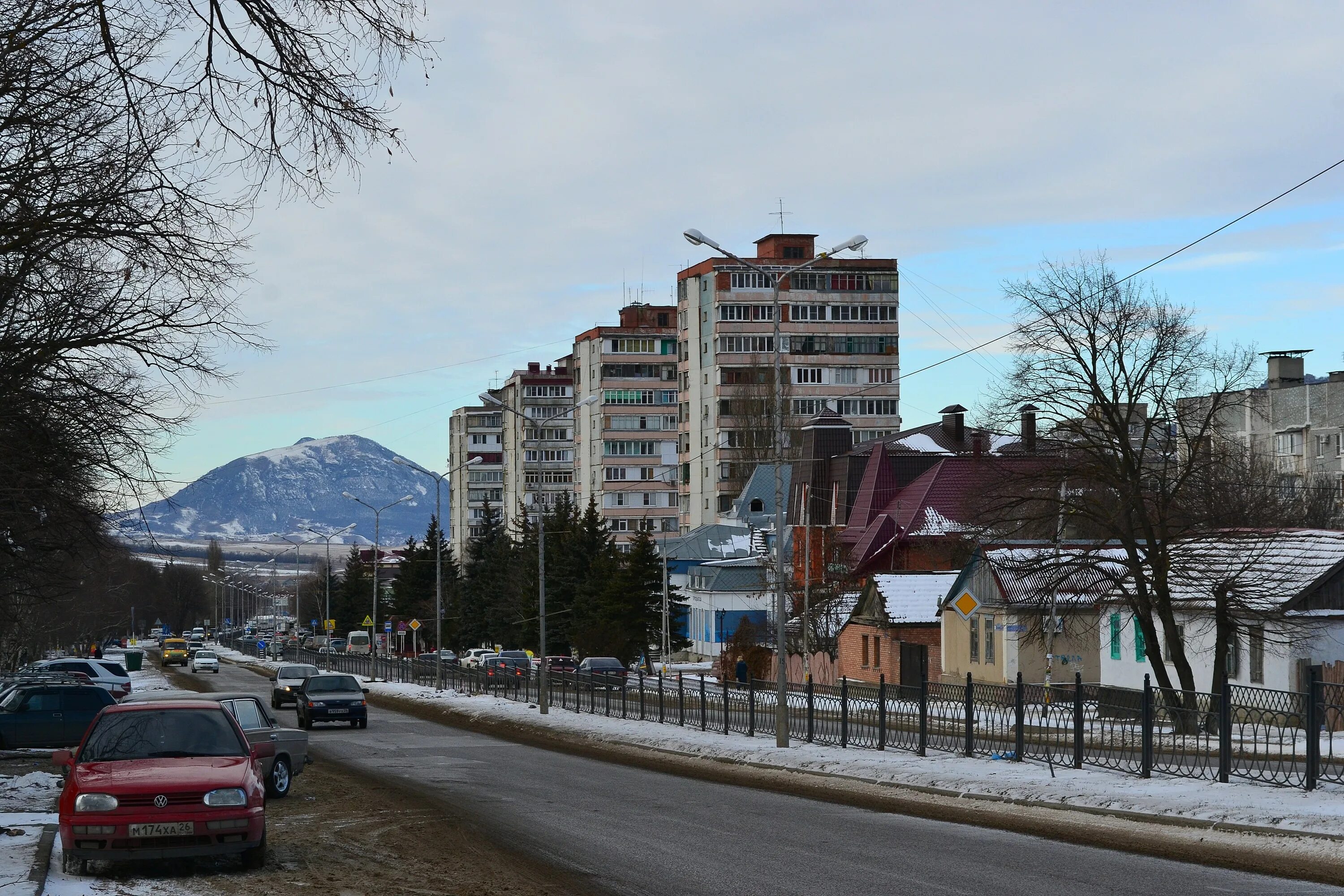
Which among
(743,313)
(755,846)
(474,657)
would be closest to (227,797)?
(755,846)

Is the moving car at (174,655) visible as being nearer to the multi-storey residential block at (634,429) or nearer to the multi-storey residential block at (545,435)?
the multi-storey residential block at (634,429)

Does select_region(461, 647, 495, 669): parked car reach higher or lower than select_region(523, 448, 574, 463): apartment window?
lower

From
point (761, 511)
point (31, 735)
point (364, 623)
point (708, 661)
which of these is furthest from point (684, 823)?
point (761, 511)

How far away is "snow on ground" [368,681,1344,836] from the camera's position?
55.3 ft

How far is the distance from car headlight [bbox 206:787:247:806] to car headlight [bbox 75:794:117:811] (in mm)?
796

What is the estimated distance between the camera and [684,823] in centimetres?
1741

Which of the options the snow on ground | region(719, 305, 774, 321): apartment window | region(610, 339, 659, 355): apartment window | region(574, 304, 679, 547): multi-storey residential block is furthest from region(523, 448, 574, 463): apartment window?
the snow on ground

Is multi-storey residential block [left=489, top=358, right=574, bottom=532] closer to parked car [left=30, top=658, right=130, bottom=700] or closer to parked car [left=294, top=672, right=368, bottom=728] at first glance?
parked car [left=30, top=658, right=130, bottom=700]

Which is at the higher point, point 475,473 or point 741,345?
point 741,345

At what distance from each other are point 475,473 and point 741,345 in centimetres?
7717

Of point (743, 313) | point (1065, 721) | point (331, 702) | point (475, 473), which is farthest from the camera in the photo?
point (475, 473)

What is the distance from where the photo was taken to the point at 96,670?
47.1 m

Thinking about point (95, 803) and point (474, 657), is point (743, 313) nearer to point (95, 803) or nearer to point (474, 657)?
point (474, 657)

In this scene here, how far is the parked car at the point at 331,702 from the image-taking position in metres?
39.1
